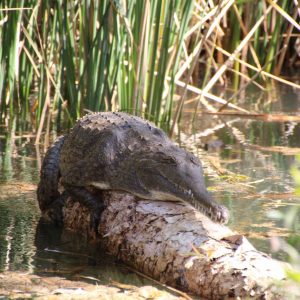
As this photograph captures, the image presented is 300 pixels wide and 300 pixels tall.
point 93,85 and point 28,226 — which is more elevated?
point 93,85

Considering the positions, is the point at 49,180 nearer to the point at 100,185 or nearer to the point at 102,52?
the point at 100,185

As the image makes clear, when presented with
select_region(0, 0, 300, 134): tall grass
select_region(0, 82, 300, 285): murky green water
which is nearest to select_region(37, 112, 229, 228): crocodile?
select_region(0, 82, 300, 285): murky green water

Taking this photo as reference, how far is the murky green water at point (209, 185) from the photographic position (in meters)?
4.12

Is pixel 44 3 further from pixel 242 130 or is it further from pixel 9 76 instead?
pixel 242 130

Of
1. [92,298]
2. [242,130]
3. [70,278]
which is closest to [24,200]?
→ [70,278]

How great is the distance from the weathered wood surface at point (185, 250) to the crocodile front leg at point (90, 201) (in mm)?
48

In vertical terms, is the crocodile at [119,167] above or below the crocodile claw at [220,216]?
above

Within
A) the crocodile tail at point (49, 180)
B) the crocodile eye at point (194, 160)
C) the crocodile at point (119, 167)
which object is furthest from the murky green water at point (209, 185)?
the crocodile eye at point (194, 160)

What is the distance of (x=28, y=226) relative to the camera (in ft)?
15.6

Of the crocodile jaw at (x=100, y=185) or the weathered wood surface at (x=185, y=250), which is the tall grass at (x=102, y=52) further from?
the weathered wood surface at (x=185, y=250)

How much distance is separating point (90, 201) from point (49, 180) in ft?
1.90

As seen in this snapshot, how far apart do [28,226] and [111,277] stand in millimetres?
1014

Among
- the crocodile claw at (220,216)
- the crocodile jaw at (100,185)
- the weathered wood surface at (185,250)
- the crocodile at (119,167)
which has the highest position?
the crocodile at (119,167)

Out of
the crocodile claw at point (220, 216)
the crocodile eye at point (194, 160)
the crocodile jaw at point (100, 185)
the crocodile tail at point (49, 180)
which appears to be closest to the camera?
the crocodile claw at point (220, 216)
